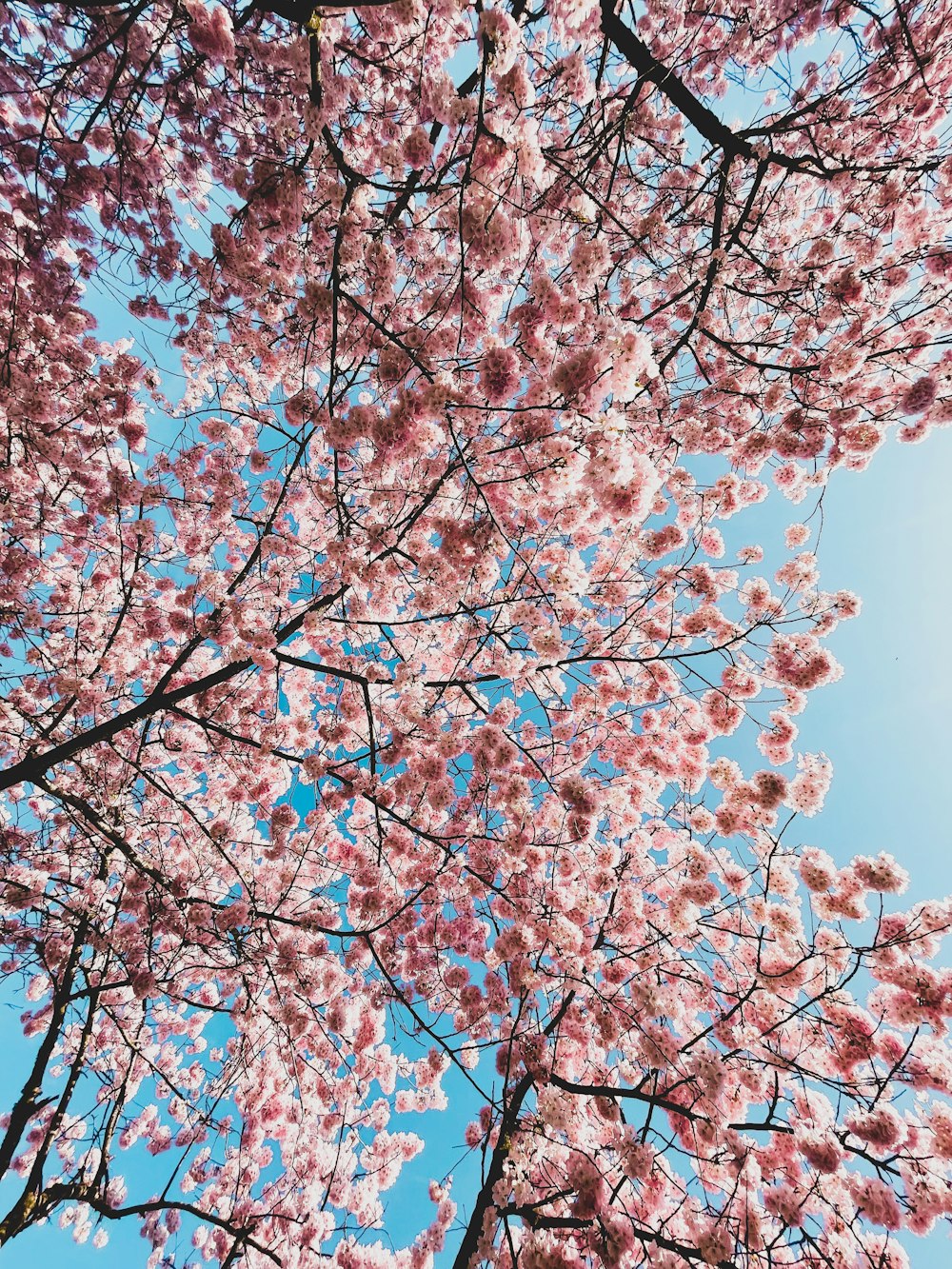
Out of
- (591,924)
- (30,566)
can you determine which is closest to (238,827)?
(30,566)

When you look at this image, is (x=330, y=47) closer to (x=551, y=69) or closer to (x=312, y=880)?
(x=551, y=69)

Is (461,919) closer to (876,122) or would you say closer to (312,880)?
(312,880)

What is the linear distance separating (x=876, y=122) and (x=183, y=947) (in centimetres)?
1032

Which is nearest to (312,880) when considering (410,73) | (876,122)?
(410,73)

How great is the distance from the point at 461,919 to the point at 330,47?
7687 mm

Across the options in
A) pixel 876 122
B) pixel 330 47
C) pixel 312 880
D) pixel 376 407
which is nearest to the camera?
pixel 330 47

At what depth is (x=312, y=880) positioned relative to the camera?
6926 mm

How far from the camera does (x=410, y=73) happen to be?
513cm

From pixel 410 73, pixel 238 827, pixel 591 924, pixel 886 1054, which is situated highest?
pixel 410 73

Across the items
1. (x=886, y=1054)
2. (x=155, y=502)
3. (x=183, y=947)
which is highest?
(x=155, y=502)

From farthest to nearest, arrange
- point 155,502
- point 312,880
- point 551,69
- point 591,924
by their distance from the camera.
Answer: point 312,880 < point 155,502 < point 591,924 < point 551,69

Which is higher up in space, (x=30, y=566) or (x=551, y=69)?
(x=551, y=69)

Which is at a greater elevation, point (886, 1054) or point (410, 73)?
point (410, 73)

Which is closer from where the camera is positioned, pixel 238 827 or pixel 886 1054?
pixel 886 1054
